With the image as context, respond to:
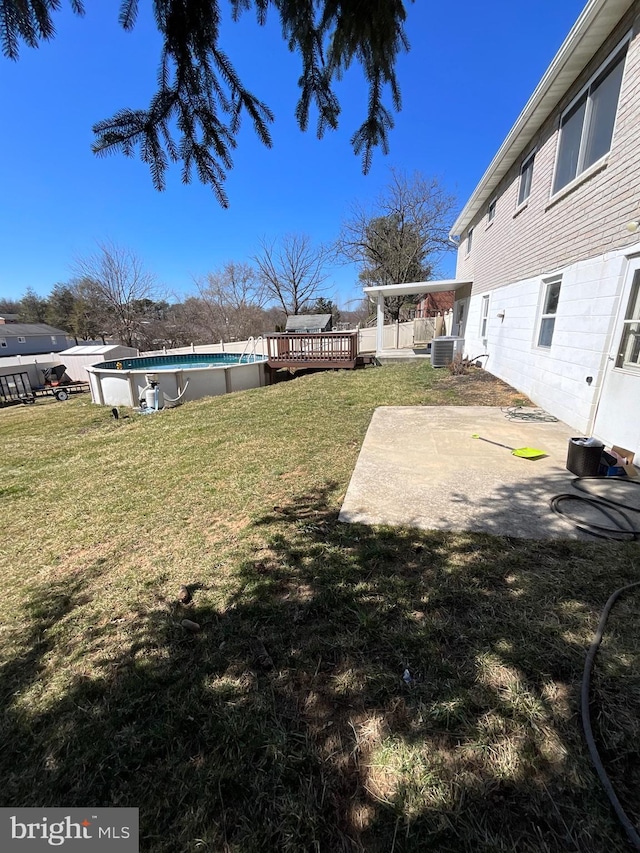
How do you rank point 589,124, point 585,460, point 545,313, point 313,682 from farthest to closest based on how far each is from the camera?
point 545,313, point 589,124, point 585,460, point 313,682

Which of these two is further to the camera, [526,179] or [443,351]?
[443,351]

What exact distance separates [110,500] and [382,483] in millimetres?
2897

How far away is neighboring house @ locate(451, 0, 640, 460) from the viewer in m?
3.98

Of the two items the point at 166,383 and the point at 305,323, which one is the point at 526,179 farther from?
the point at 305,323

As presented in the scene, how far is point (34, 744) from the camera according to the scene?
149 centimetres

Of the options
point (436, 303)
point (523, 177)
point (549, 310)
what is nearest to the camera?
point (549, 310)

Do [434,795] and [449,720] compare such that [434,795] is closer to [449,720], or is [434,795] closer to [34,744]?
[449,720]

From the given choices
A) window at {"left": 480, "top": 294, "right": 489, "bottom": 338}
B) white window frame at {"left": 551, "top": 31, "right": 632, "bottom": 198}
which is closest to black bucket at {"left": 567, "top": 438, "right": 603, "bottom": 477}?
white window frame at {"left": 551, "top": 31, "right": 632, "bottom": 198}

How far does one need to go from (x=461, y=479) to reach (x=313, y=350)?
10.5 m

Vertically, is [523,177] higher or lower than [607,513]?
higher

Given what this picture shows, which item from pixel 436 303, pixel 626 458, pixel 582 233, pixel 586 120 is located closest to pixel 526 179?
pixel 586 120

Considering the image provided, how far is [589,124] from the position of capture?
5.07 metres

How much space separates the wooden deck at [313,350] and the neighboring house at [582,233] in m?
5.68

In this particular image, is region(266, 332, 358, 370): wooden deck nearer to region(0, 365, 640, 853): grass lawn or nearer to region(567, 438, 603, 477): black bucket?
region(567, 438, 603, 477): black bucket
